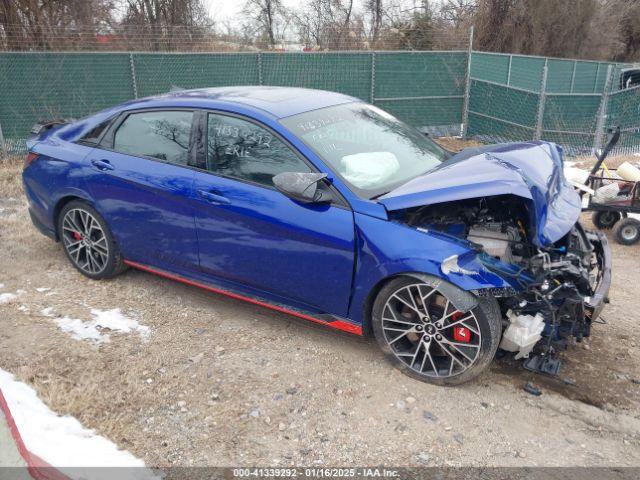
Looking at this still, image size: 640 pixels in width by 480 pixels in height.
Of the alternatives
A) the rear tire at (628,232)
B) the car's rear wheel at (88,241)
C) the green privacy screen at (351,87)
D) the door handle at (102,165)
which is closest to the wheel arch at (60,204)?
the car's rear wheel at (88,241)

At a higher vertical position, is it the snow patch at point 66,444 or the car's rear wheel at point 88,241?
the car's rear wheel at point 88,241

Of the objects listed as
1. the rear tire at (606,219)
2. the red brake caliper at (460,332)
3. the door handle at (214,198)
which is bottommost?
the rear tire at (606,219)

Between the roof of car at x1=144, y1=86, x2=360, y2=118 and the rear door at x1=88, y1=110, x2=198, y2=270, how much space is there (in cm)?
25

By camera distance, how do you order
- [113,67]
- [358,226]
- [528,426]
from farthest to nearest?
[113,67] < [358,226] < [528,426]

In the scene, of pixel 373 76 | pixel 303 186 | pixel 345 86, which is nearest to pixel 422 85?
pixel 373 76

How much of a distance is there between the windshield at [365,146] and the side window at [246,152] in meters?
0.16

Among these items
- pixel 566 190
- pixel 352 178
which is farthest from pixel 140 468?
pixel 566 190

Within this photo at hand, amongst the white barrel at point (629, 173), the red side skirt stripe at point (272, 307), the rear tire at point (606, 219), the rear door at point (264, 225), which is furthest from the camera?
the rear tire at point (606, 219)

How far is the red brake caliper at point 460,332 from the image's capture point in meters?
3.23

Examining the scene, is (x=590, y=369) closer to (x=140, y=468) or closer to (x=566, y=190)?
(x=566, y=190)

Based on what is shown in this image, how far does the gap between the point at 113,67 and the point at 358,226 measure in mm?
8806

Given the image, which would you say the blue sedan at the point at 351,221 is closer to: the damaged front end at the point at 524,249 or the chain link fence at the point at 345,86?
the damaged front end at the point at 524,249

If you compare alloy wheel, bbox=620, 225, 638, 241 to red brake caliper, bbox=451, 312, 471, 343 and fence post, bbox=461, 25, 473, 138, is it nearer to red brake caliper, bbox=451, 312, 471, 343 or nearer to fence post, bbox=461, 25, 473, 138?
red brake caliper, bbox=451, 312, 471, 343

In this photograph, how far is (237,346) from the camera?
383 cm
